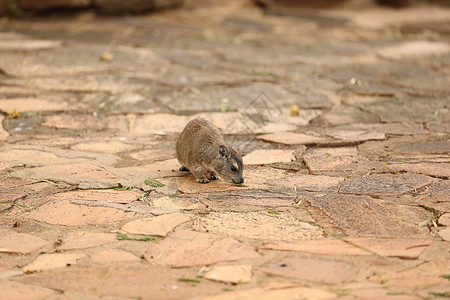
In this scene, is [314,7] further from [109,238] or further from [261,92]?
[109,238]

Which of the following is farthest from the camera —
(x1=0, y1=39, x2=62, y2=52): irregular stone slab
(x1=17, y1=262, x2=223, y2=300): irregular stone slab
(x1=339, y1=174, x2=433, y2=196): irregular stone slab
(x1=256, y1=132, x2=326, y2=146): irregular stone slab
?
(x1=0, y1=39, x2=62, y2=52): irregular stone slab

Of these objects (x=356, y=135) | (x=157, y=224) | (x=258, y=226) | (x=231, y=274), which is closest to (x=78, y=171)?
(x=157, y=224)

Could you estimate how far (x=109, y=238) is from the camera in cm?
351

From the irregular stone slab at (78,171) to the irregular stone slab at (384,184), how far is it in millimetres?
1717

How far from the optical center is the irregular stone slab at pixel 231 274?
3.01 meters

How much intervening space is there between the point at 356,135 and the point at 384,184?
1421 millimetres

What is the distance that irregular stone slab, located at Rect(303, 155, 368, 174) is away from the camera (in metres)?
4.90

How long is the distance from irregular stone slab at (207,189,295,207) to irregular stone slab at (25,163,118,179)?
0.86 metres

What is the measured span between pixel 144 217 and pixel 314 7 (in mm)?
10685

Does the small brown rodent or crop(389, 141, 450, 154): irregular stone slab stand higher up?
the small brown rodent

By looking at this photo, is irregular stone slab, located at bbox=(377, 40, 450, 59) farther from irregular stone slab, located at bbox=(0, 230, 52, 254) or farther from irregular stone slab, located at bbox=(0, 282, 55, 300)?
irregular stone slab, located at bbox=(0, 282, 55, 300)

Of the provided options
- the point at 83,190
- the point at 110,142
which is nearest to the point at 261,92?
the point at 110,142

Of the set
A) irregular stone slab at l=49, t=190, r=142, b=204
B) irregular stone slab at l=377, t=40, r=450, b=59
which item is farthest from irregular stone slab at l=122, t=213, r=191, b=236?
irregular stone slab at l=377, t=40, r=450, b=59

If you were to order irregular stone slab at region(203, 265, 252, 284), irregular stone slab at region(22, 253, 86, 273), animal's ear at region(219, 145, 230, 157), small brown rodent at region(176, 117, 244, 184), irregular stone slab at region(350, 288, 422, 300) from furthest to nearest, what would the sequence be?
animal's ear at region(219, 145, 230, 157) < small brown rodent at region(176, 117, 244, 184) < irregular stone slab at region(22, 253, 86, 273) < irregular stone slab at region(203, 265, 252, 284) < irregular stone slab at region(350, 288, 422, 300)
